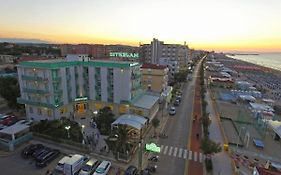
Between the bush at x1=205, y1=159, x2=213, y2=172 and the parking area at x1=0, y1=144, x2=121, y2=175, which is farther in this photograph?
the bush at x1=205, y1=159, x2=213, y2=172

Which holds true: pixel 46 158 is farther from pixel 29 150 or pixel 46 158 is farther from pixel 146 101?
pixel 146 101

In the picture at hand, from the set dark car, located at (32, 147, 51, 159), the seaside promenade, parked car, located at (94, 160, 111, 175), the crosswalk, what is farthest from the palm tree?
dark car, located at (32, 147, 51, 159)

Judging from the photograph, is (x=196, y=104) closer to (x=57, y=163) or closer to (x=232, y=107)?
(x=232, y=107)

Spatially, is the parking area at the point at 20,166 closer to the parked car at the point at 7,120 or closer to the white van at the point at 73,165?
the white van at the point at 73,165

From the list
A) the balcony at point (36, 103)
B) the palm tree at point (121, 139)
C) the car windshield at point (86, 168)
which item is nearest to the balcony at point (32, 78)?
the balcony at point (36, 103)

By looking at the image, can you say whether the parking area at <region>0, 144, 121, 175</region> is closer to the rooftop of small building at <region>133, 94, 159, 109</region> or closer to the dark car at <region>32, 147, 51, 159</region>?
the dark car at <region>32, 147, 51, 159</region>
